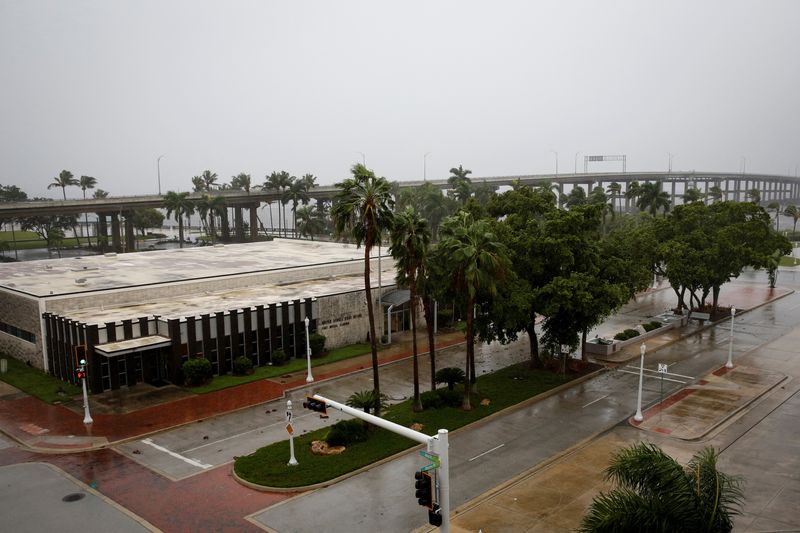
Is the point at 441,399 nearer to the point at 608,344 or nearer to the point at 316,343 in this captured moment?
the point at 316,343

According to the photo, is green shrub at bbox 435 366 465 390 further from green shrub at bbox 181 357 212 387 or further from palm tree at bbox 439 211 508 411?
green shrub at bbox 181 357 212 387

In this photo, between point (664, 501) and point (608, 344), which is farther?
point (608, 344)

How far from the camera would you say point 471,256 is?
3297 cm

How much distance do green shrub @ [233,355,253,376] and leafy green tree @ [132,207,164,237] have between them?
134 m

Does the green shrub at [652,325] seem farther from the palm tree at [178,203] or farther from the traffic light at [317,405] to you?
the palm tree at [178,203]

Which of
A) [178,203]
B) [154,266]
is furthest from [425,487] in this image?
[178,203]

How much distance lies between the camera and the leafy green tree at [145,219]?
170750 millimetres

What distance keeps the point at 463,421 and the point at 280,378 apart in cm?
1466

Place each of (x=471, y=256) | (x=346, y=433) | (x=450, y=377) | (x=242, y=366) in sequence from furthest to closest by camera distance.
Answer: (x=242, y=366), (x=450, y=377), (x=471, y=256), (x=346, y=433)

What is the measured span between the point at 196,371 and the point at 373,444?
15393 millimetres

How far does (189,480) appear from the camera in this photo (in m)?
28.0

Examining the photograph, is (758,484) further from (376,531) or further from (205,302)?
(205,302)

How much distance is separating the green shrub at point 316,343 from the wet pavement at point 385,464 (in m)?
3.25

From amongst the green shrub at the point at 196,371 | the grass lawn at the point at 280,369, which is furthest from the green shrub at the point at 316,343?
the green shrub at the point at 196,371
